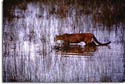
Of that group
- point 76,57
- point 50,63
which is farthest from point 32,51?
point 76,57

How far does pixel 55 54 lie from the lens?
5.42ft

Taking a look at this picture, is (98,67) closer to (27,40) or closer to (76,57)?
(76,57)

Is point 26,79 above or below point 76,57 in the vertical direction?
below

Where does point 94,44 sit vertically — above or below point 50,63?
above

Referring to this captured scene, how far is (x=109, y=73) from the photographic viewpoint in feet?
5.42

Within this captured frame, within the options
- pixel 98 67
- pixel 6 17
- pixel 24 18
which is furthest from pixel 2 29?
pixel 98 67

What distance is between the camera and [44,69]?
5.43 feet

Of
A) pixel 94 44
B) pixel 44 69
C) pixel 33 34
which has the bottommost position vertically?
pixel 44 69

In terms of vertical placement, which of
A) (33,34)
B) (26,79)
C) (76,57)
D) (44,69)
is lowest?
(26,79)

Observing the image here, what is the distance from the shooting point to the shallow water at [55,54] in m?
1.65

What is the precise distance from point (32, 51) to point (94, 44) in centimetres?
67

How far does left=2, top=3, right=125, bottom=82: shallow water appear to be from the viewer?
5.41 ft

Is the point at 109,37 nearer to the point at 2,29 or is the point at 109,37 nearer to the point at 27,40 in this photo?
the point at 27,40

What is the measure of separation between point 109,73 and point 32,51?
0.87 meters
